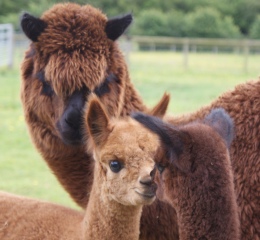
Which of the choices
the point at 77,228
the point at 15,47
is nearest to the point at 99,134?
the point at 77,228

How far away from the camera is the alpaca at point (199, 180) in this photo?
3.09 meters

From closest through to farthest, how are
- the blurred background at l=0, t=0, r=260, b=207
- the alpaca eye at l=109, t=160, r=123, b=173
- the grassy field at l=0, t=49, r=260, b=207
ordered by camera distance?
the alpaca eye at l=109, t=160, r=123, b=173 < the grassy field at l=0, t=49, r=260, b=207 < the blurred background at l=0, t=0, r=260, b=207

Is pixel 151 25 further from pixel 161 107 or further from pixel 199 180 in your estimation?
pixel 199 180

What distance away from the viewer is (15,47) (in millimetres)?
30141

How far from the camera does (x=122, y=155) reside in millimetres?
3812

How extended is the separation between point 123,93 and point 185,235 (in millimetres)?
1599

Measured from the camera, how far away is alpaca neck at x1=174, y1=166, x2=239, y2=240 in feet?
10.1

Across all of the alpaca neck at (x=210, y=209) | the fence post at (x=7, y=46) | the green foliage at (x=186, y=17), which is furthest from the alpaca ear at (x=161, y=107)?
the green foliage at (x=186, y=17)

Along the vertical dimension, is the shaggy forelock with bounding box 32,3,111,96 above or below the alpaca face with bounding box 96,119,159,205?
above

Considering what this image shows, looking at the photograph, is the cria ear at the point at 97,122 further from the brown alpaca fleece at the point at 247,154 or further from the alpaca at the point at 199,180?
the brown alpaca fleece at the point at 247,154

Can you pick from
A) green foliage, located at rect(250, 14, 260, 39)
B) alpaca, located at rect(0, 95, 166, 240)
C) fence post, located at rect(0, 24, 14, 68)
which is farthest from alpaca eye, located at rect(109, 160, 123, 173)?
green foliage, located at rect(250, 14, 260, 39)

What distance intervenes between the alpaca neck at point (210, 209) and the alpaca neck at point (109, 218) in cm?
77

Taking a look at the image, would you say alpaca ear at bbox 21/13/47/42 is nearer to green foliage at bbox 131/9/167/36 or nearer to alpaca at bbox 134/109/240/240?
alpaca at bbox 134/109/240/240

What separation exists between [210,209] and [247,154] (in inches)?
30.8
